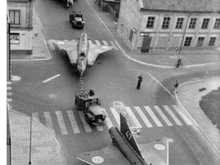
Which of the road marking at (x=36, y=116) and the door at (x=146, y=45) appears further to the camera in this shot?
the door at (x=146, y=45)

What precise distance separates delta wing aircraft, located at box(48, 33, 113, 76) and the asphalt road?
1.73m

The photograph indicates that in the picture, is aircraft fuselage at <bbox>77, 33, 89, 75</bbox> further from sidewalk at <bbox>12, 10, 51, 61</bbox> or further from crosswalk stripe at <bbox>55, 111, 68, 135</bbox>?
crosswalk stripe at <bbox>55, 111, 68, 135</bbox>

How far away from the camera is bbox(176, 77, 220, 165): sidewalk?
40234 mm

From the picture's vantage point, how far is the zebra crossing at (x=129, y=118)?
3997cm

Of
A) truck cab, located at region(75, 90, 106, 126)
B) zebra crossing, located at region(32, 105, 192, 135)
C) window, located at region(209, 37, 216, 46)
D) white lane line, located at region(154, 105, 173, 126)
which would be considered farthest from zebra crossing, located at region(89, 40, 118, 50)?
truck cab, located at region(75, 90, 106, 126)

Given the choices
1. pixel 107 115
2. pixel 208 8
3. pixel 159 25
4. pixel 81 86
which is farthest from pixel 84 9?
pixel 107 115

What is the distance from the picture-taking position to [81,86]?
48.6 meters

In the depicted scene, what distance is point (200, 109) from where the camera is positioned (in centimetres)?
4644

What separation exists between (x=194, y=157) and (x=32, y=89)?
2294cm

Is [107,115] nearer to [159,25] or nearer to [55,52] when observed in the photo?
[55,52]

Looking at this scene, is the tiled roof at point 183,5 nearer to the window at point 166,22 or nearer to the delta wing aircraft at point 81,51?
the window at point 166,22

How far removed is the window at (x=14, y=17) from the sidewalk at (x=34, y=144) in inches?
639

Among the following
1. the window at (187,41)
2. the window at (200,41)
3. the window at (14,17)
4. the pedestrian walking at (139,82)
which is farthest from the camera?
the window at (200,41)

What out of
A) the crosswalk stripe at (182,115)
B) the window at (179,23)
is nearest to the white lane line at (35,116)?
the crosswalk stripe at (182,115)
